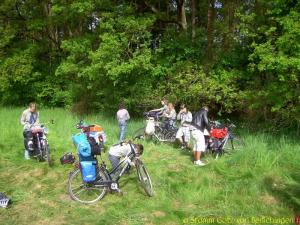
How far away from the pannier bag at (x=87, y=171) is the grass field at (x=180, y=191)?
513 mm

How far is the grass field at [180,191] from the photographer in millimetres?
7406

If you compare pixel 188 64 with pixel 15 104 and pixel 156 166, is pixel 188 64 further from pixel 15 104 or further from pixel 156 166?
pixel 15 104

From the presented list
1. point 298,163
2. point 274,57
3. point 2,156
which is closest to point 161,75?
point 274,57

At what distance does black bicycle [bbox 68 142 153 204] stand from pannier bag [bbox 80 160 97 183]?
109 millimetres

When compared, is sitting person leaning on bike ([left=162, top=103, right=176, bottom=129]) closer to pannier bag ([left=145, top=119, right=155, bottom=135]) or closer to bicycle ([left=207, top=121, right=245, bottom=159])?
pannier bag ([left=145, top=119, right=155, bottom=135])

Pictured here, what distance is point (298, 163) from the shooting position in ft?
31.9

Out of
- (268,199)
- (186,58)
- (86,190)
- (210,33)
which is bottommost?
(268,199)

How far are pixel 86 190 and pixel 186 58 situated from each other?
1217 centimetres

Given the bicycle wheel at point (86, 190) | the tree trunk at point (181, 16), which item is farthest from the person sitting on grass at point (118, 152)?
the tree trunk at point (181, 16)

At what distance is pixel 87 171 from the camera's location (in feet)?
26.8

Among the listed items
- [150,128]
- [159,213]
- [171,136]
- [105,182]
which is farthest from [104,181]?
[171,136]

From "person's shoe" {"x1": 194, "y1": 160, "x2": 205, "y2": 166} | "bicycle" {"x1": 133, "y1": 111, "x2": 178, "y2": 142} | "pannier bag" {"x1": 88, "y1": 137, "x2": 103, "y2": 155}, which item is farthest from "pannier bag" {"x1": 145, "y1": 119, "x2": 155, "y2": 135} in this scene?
"pannier bag" {"x1": 88, "y1": 137, "x2": 103, "y2": 155}

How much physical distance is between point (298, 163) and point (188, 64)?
9430mm

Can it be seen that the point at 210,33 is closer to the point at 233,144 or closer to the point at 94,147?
the point at 233,144
